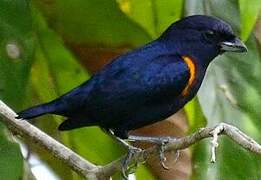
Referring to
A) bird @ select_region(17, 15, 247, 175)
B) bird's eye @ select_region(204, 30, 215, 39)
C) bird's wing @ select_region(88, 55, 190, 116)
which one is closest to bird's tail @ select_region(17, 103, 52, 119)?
bird @ select_region(17, 15, 247, 175)

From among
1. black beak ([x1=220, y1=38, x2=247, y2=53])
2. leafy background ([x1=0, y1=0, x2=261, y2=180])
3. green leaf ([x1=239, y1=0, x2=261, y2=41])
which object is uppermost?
green leaf ([x1=239, y1=0, x2=261, y2=41])

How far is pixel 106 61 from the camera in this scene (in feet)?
9.45

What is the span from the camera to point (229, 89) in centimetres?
260

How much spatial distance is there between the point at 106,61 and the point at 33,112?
23.3 inches

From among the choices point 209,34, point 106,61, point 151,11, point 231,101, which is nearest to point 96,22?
point 106,61

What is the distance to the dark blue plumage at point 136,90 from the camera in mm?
2404

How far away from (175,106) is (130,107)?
0.10 m

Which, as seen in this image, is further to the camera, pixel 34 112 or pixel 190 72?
pixel 190 72

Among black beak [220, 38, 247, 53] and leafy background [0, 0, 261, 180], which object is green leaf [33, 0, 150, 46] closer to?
leafy background [0, 0, 261, 180]

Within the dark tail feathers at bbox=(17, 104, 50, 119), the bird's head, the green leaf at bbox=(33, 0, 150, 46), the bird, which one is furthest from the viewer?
the green leaf at bbox=(33, 0, 150, 46)

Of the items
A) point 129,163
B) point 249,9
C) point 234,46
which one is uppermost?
point 249,9

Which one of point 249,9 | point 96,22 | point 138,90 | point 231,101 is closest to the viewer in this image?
point 249,9

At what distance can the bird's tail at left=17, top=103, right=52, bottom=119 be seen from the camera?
229 centimetres

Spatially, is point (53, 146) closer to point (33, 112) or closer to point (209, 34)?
point (33, 112)
